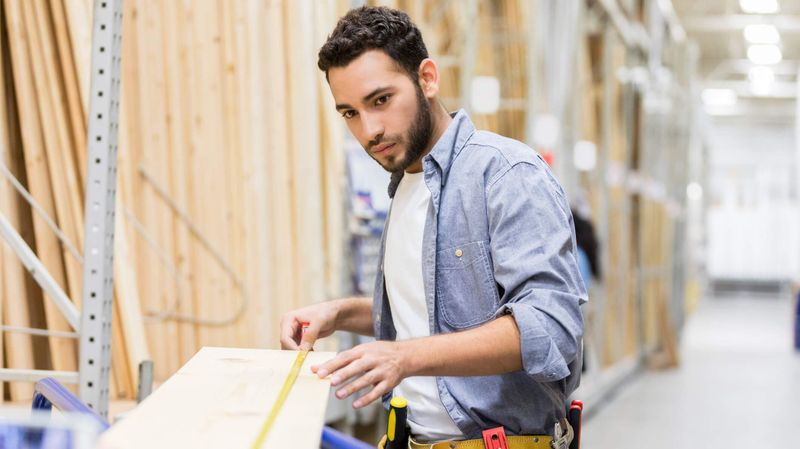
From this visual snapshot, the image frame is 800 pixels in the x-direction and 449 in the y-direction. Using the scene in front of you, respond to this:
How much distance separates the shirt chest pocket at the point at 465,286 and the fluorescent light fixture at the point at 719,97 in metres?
22.7

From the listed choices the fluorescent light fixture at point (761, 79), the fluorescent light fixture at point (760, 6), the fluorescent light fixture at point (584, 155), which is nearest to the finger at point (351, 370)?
the fluorescent light fixture at point (584, 155)

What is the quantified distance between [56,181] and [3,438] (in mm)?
2116

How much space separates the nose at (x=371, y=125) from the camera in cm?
176

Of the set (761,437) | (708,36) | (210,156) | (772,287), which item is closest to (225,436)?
(210,156)

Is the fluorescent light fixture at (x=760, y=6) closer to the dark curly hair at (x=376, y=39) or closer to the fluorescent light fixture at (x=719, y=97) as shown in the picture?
the fluorescent light fixture at (x=719, y=97)

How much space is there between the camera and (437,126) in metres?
1.88

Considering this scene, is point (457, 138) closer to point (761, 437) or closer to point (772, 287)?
→ point (761, 437)

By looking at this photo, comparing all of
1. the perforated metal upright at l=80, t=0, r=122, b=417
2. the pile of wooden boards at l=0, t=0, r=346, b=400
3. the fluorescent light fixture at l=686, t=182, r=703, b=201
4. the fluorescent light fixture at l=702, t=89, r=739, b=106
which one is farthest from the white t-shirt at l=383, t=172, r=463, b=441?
the fluorescent light fixture at l=702, t=89, r=739, b=106

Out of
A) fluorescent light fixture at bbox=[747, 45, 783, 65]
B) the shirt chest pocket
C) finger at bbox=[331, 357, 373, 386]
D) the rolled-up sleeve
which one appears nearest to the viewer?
finger at bbox=[331, 357, 373, 386]

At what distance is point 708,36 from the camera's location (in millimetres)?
18672

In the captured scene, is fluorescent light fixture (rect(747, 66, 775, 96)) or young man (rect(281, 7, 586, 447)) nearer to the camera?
young man (rect(281, 7, 586, 447))

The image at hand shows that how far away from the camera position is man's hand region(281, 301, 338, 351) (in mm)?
1906

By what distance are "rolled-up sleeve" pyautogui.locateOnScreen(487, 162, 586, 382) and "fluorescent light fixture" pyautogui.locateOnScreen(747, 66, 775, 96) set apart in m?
20.3

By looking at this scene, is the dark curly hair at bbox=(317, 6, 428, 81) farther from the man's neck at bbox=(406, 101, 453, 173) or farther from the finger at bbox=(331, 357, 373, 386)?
the finger at bbox=(331, 357, 373, 386)
